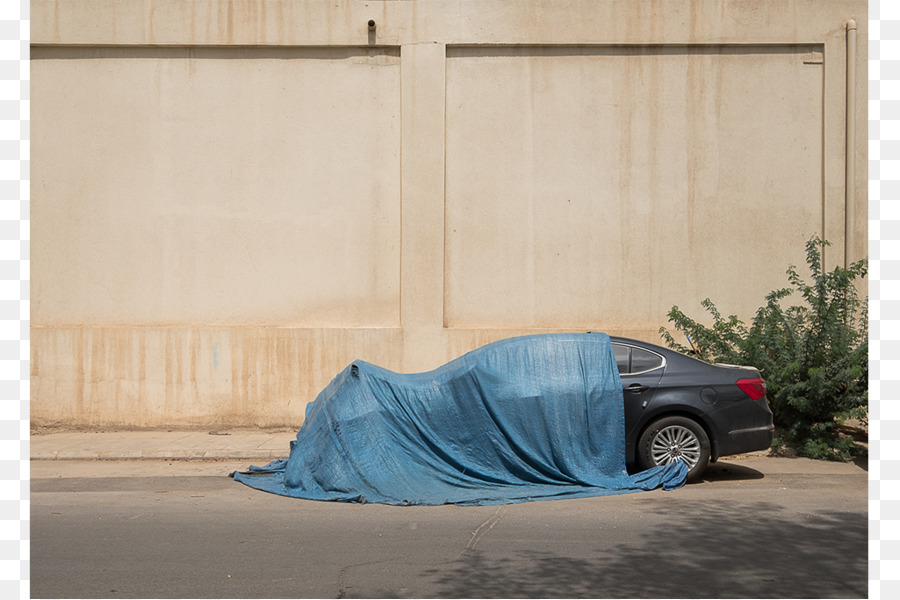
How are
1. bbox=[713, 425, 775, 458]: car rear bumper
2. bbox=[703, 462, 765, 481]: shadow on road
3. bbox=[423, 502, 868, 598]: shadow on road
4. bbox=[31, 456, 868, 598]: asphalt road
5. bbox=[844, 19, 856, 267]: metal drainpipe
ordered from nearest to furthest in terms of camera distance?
bbox=[423, 502, 868, 598]: shadow on road
bbox=[31, 456, 868, 598]: asphalt road
bbox=[713, 425, 775, 458]: car rear bumper
bbox=[703, 462, 765, 481]: shadow on road
bbox=[844, 19, 856, 267]: metal drainpipe

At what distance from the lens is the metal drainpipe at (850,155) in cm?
1330

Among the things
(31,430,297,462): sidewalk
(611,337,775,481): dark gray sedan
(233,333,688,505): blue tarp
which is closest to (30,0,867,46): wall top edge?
(31,430,297,462): sidewalk

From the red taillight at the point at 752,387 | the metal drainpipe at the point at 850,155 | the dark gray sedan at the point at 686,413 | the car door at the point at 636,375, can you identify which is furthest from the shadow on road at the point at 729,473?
the metal drainpipe at the point at 850,155

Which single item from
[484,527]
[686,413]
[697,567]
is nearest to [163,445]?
[484,527]

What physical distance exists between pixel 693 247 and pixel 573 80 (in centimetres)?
319

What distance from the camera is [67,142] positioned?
13664 millimetres

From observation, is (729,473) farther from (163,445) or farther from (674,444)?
(163,445)

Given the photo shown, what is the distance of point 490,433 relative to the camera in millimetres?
8953

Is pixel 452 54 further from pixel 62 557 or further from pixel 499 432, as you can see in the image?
pixel 62 557

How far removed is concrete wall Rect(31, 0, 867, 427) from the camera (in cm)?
1343

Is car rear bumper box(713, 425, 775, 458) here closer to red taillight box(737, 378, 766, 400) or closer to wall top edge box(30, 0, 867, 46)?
red taillight box(737, 378, 766, 400)

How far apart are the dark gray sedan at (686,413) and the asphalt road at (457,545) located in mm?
445

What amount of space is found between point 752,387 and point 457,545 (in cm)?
422

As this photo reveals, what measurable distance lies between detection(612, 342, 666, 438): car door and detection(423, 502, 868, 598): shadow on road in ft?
5.89
